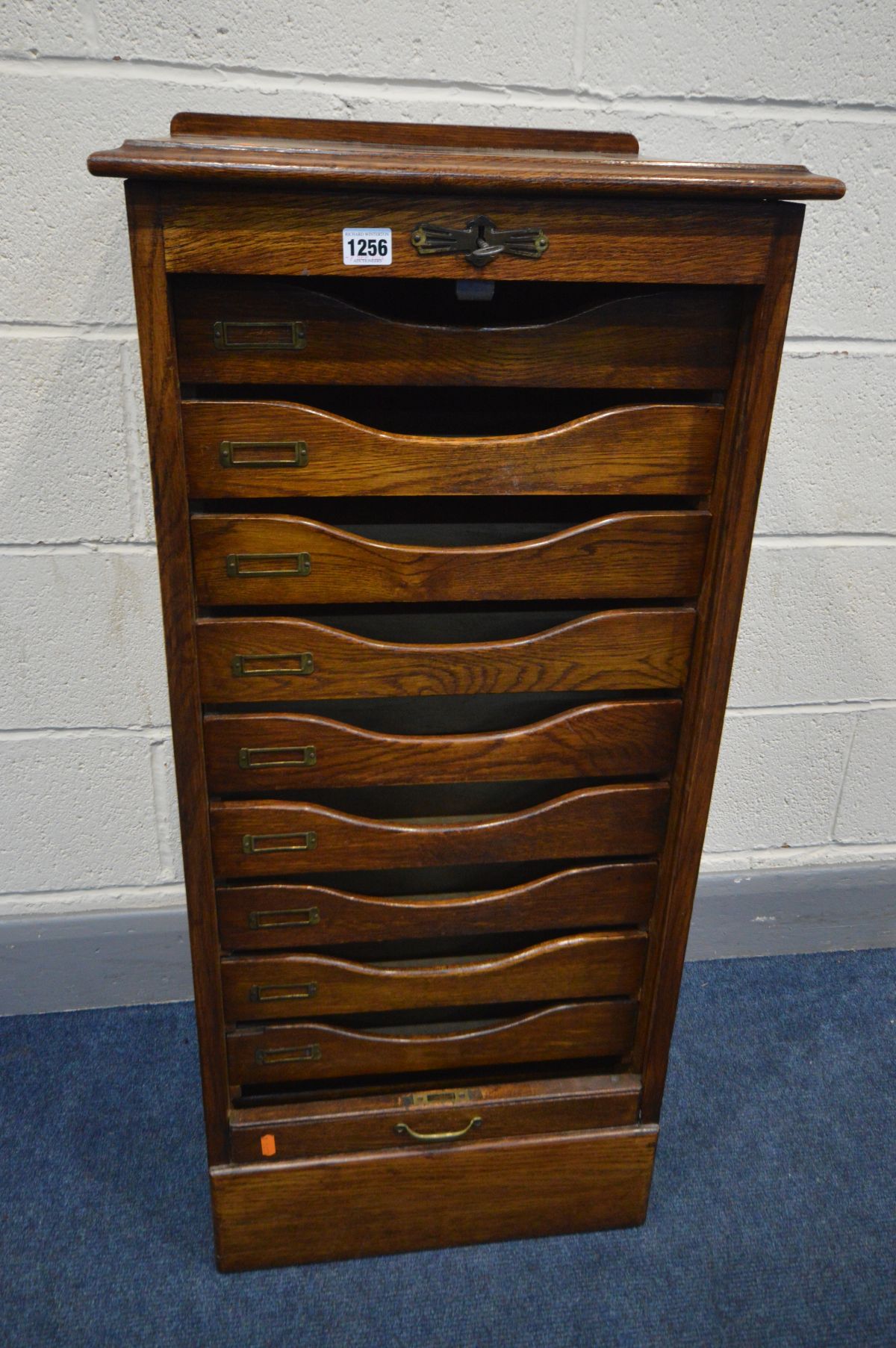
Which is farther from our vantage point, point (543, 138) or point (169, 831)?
point (169, 831)

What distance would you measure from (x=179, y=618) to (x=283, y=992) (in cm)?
43

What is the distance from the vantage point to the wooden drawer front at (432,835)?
0.94 m

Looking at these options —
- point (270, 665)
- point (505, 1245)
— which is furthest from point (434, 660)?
point (505, 1245)

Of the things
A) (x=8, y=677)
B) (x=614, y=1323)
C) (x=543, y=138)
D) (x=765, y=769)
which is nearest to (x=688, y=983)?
(x=765, y=769)

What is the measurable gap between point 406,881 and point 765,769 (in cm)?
77

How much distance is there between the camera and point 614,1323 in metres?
1.10

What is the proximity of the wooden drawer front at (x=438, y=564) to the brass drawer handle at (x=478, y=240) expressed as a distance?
0.24 metres

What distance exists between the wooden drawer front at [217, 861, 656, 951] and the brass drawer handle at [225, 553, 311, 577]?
0.33m

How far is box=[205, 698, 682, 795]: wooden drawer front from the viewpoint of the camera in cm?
91

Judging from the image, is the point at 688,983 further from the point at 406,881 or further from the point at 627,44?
the point at 627,44

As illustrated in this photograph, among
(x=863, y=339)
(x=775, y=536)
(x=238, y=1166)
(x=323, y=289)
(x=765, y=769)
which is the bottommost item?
(x=238, y=1166)

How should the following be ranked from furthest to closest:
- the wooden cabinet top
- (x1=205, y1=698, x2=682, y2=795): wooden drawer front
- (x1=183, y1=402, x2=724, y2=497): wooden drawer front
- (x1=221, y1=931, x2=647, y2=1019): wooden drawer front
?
(x1=221, y1=931, x2=647, y2=1019): wooden drawer front < (x1=205, y1=698, x2=682, y2=795): wooden drawer front < (x1=183, y1=402, x2=724, y2=497): wooden drawer front < the wooden cabinet top

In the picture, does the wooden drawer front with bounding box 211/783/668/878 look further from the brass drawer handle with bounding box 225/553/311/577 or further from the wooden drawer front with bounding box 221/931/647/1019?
Answer: the brass drawer handle with bounding box 225/553/311/577

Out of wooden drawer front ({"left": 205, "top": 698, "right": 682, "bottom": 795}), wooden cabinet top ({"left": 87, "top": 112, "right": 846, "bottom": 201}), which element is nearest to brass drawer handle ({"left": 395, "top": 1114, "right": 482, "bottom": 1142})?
wooden drawer front ({"left": 205, "top": 698, "right": 682, "bottom": 795})
